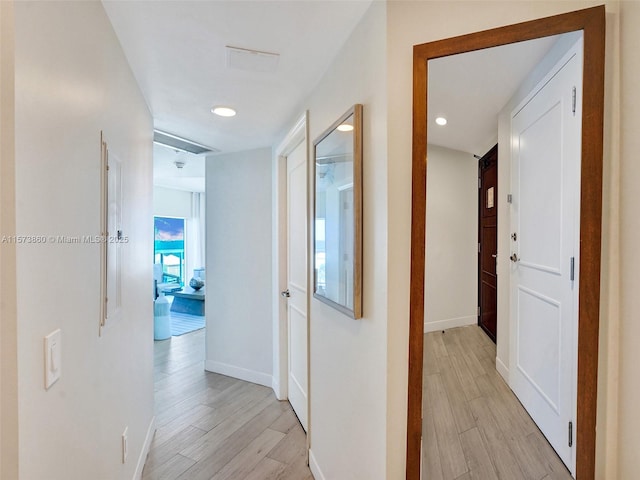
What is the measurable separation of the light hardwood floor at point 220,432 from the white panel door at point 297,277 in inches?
9.0

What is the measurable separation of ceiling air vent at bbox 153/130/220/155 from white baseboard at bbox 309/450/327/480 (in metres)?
2.66

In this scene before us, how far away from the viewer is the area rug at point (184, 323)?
5.04m

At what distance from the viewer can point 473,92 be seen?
1.09 meters

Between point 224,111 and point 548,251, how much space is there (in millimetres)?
2088

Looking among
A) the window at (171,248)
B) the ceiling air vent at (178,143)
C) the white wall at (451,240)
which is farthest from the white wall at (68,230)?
the window at (171,248)

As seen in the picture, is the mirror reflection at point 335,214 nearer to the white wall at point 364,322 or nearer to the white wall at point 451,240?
the white wall at point 364,322

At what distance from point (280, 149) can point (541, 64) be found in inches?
80.0

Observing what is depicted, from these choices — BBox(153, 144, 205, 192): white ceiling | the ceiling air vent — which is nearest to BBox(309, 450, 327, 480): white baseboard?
the ceiling air vent

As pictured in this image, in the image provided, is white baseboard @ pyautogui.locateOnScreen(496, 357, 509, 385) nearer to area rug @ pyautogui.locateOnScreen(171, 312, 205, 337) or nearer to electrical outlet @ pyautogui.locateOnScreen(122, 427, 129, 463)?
electrical outlet @ pyautogui.locateOnScreen(122, 427, 129, 463)

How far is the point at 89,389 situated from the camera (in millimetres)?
1142

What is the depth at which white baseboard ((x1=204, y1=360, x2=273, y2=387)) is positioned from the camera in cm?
316

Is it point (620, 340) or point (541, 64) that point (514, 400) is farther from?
point (541, 64)

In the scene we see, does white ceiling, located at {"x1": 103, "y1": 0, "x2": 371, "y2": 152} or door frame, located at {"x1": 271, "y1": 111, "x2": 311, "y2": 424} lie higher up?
white ceiling, located at {"x1": 103, "y1": 0, "x2": 371, "y2": 152}

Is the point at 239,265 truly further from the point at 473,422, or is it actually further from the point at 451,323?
the point at 473,422
